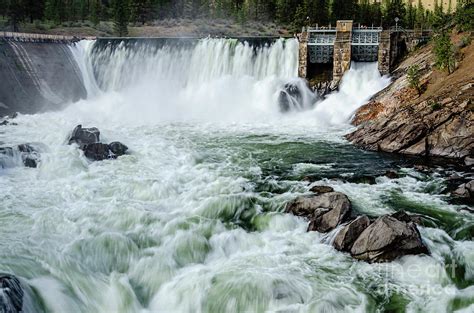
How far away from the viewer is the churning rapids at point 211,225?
1207 centimetres

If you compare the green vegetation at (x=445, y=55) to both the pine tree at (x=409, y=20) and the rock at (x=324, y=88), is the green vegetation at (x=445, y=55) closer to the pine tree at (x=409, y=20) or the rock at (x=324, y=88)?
the rock at (x=324, y=88)

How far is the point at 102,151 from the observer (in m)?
24.7

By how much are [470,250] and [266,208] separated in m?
6.91

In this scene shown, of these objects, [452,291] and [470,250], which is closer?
[452,291]

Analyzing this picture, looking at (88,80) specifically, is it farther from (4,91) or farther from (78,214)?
(78,214)

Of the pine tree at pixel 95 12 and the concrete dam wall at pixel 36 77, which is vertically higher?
the pine tree at pixel 95 12

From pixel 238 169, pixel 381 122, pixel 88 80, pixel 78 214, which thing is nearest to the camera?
pixel 78 214

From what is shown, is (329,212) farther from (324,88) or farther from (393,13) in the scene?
(393,13)

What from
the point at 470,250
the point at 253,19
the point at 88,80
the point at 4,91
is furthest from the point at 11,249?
the point at 253,19

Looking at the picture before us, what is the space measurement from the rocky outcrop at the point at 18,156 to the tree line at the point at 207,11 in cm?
5059

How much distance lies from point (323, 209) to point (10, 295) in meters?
9.76

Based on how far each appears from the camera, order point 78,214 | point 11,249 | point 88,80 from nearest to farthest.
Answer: point 11,249 → point 78,214 → point 88,80

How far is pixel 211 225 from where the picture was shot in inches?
635

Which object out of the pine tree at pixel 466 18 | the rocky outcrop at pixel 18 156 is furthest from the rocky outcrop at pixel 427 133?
the rocky outcrop at pixel 18 156
